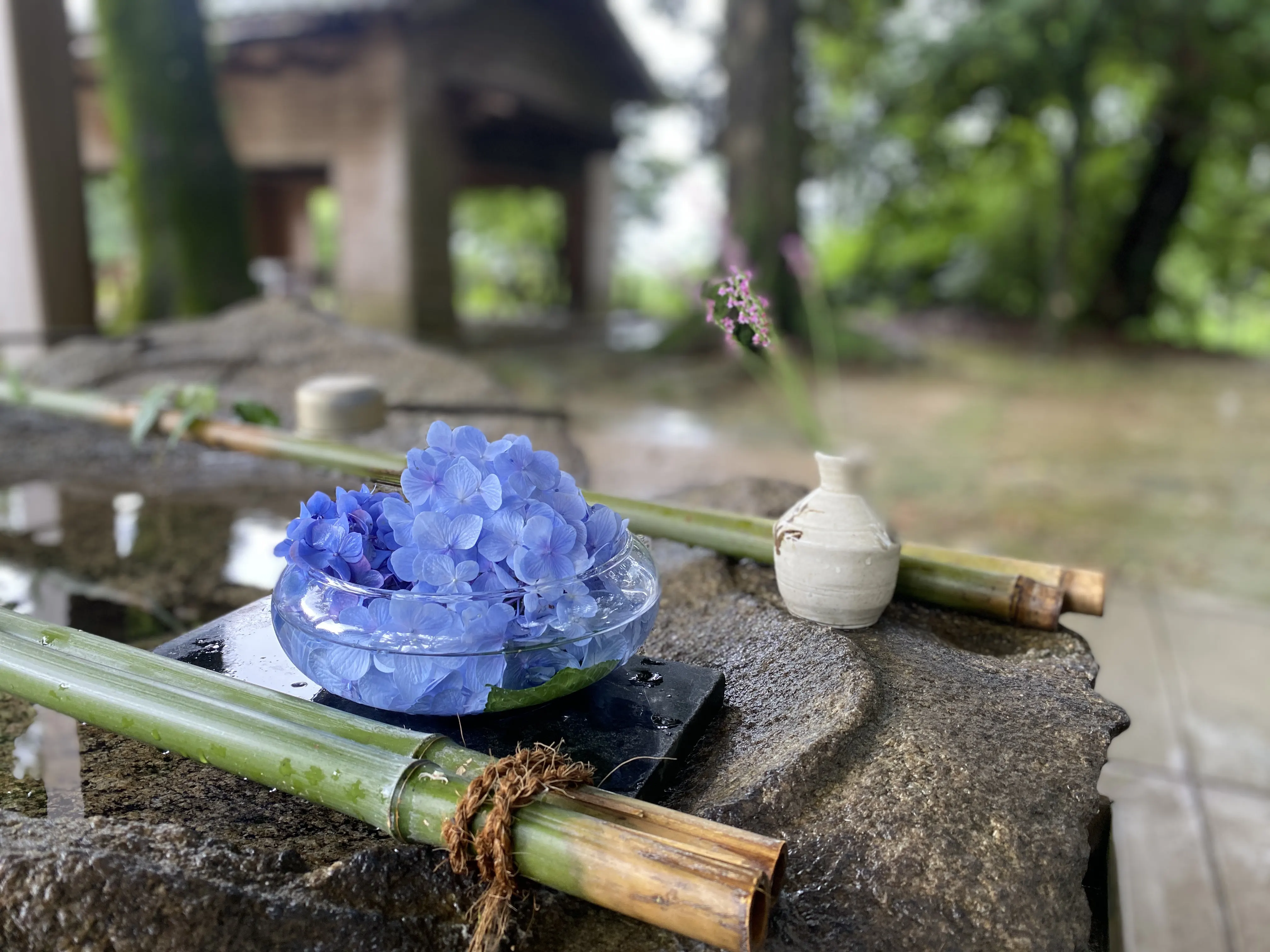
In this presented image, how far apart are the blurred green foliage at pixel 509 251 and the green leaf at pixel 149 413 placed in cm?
1374

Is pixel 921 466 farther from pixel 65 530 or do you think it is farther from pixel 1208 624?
pixel 65 530

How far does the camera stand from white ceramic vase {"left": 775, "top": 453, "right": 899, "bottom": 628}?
1254 mm

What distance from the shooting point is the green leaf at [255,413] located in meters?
2.31

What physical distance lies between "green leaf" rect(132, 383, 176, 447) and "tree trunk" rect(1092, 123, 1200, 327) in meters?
10.7

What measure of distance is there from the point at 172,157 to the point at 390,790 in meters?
5.82

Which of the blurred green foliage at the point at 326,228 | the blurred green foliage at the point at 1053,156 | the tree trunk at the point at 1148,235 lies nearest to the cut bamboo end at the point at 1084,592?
the blurred green foliage at the point at 1053,156

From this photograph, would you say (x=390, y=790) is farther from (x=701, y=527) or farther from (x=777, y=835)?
(x=701, y=527)

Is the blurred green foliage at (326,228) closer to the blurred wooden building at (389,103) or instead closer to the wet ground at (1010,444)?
the blurred wooden building at (389,103)

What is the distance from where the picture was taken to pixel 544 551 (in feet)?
3.10

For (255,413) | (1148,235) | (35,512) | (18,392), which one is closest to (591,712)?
(255,413)

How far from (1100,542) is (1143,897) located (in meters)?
2.31

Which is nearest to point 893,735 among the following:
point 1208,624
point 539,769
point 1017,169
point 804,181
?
point 539,769

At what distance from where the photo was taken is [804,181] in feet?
28.8

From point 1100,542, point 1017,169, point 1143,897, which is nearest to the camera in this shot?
point 1143,897
